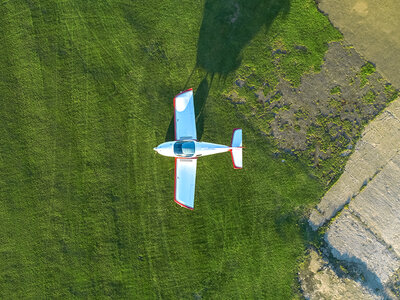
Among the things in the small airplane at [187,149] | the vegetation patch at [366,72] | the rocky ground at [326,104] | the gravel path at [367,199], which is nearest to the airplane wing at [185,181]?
the small airplane at [187,149]

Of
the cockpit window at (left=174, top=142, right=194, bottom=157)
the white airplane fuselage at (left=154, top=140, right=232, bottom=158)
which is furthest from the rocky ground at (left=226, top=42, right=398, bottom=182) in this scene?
the cockpit window at (left=174, top=142, right=194, bottom=157)

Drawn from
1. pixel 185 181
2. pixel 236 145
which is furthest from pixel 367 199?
pixel 185 181

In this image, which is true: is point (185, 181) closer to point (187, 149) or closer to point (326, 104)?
point (187, 149)

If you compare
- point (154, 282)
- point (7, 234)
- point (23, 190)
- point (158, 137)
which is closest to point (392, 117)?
point (158, 137)

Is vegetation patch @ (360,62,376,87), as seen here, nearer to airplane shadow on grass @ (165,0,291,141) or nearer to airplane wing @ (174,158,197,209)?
airplane shadow on grass @ (165,0,291,141)

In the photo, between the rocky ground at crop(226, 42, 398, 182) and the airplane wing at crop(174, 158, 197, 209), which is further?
the rocky ground at crop(226, 42, 398, 182)

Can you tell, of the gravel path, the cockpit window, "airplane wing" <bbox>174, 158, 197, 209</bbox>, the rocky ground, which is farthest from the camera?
A: the rocky ground

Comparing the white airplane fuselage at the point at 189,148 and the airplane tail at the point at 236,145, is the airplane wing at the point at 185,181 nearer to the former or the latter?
the white airplane fuselage at the point at 189,148
